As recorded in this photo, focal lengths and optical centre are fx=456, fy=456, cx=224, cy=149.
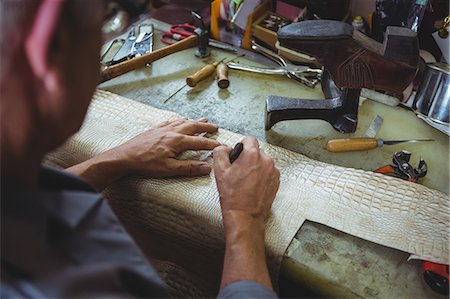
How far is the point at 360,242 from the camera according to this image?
903mm

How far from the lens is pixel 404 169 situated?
105 cm

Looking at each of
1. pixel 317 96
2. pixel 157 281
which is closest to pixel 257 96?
pixel 317 96

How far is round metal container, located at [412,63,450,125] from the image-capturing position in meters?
1.14

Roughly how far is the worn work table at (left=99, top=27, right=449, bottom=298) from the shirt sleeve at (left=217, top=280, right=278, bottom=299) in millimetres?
140

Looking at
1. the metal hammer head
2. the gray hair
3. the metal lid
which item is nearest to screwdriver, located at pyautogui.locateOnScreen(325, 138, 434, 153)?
the metal lid

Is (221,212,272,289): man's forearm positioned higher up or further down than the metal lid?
further down

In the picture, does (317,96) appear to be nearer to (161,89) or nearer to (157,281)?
(161,89)

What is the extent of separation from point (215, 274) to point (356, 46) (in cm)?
62

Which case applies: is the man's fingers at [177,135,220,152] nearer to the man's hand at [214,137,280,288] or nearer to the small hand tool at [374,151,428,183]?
the man's hand at [214,137,280,288]

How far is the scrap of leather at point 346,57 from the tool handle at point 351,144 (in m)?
0.13

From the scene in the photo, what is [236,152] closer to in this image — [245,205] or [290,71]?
[245,205]

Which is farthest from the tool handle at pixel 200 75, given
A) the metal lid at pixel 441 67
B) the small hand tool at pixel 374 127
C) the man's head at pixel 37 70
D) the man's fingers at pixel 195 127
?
the man's head at pixel 37 70

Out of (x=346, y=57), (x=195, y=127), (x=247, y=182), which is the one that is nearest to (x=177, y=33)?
(x=195, y=127)

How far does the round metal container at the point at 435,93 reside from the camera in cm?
114
